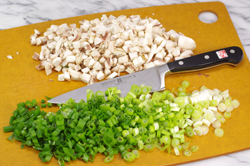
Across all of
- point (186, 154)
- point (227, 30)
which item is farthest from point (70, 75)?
point (227, 30)

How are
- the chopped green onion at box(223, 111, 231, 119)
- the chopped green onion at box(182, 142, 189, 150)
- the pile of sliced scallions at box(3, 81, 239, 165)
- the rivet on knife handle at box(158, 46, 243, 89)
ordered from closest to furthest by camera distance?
the pile of sliced scallions at box(3, 81, 239, 165) < the chopped green onion at box(182, 142, 189, 150) < the chopped green onion at box(223, 111, 231, 119) < the rivet on knife handle at box(158, 46, 243, 89)

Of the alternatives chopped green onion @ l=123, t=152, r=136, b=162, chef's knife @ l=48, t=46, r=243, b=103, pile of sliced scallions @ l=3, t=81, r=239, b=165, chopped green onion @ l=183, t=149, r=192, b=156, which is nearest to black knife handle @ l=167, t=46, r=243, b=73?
chef's knife @ l=48, t=46, r=243, b=103

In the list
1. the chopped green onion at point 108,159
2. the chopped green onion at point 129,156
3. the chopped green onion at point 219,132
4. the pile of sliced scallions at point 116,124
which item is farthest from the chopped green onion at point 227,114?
the chopped green onion at point 108,159

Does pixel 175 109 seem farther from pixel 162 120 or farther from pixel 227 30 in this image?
pixel 227 30

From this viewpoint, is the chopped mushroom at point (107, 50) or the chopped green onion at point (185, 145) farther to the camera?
the chopped mushroom at point (107, 50)

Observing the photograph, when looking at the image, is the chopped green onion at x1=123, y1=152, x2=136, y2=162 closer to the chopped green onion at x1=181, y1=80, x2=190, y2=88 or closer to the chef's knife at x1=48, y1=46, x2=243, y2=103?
the chef's knife at x1=48, y1=46, x2=243, y2=103

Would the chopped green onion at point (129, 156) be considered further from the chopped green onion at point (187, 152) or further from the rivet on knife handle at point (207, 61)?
the rivet on knife handle at point (207, 61)
